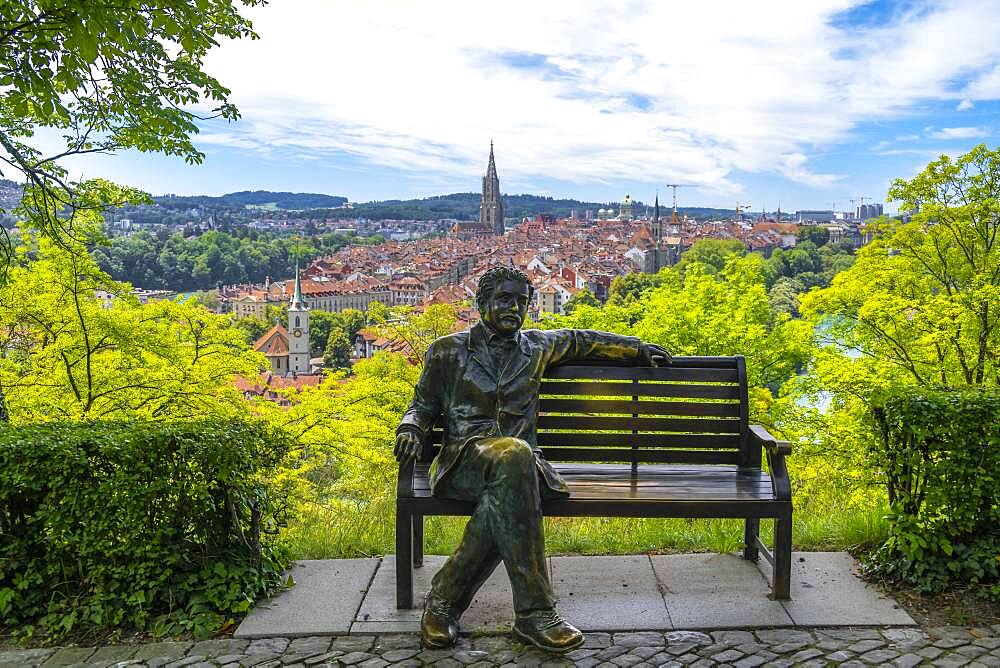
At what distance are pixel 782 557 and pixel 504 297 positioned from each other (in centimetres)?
184

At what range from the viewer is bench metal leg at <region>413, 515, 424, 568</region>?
15.3ft

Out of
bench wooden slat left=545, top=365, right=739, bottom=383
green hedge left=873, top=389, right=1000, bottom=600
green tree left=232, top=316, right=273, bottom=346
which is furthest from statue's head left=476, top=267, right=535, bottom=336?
green tree left=232, top=316, right=273, bottom=346

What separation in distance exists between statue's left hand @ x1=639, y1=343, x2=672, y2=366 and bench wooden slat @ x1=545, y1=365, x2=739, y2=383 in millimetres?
33

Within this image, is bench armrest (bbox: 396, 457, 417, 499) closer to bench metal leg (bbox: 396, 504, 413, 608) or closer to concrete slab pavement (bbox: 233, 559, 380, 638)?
bench metal leg (bbox: 396, 504, 413, 608)

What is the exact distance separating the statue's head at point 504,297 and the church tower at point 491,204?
481ft

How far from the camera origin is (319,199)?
151m

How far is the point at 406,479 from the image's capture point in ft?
13.4

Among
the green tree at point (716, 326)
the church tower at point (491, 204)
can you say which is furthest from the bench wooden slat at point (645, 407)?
the church tower at point (491, 204)

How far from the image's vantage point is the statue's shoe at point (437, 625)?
371 centimetres

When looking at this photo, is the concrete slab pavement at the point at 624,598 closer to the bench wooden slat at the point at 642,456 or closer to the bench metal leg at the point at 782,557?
the bench metal leg at the point at 782,557

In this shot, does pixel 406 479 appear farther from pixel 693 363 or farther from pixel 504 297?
pixel 693 363

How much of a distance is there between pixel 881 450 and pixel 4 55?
17.4ft

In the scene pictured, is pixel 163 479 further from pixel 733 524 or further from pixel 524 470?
pixel 733 524

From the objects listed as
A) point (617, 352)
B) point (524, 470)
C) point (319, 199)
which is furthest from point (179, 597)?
point (319, 199)
